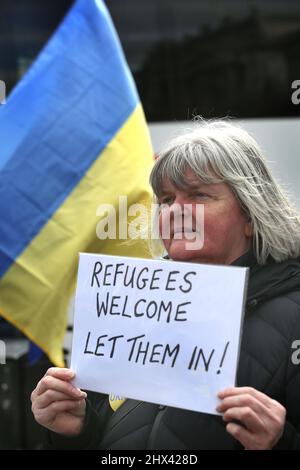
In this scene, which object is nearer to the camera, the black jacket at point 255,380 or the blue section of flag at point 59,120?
the black jacket at point 255,380

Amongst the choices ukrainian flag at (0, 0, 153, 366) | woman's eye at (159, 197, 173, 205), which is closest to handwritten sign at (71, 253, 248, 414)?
woman's eye at (159, 197, 173, 205)

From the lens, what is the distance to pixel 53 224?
118 inches

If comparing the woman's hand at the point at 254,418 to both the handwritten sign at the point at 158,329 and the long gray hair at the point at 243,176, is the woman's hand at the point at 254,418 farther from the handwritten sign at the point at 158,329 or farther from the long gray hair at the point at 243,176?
the long gray hair at the point at 243,176

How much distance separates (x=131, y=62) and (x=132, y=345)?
3.49 metres

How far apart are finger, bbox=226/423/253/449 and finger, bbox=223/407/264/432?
0.04 feet

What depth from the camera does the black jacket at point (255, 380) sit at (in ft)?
4.63

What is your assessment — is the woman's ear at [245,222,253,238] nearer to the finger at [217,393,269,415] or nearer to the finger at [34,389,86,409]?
the finger at [217,393,269,415]

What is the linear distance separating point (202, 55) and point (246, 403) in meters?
3.69

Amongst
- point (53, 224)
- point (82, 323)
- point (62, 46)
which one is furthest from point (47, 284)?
point (82, 323)

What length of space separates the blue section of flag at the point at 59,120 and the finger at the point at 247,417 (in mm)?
1822

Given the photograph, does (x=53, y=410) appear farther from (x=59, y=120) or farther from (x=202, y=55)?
(x=202, y=55)

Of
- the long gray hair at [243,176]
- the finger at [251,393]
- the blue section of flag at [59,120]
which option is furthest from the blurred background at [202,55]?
the finger at [251,393]

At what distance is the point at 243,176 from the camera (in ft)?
5.12
